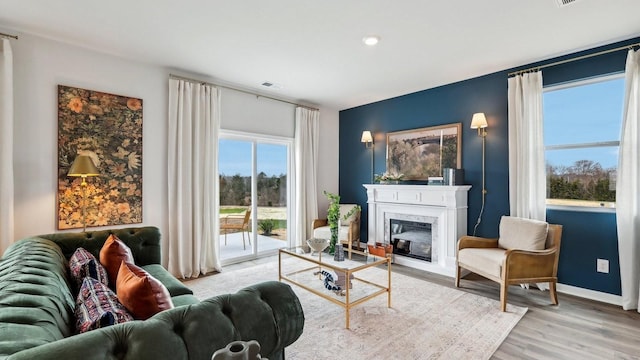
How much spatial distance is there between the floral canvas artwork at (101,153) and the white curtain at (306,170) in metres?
2.42

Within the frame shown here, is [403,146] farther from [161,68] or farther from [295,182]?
[161,68]

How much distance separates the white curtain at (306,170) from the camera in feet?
17.2

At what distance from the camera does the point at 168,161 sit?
3770 mm

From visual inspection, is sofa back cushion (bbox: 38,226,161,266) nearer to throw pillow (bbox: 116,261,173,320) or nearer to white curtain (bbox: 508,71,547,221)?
throw pillow (bbox: 116,261,173,320)

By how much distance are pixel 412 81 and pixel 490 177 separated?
66.7 inches

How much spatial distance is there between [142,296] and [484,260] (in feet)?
10.6

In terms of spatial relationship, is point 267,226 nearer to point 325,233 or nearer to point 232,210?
point 232,210

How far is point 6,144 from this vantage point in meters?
2.68

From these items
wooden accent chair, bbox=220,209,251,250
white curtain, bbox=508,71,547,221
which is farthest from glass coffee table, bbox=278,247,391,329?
white curtain, bbox=508,71,547,221

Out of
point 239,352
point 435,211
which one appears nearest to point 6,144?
point 239,352

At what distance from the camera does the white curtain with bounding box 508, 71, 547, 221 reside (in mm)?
3473

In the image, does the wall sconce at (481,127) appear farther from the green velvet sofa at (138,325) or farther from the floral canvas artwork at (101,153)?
the floral canvas artwork at (101,153)

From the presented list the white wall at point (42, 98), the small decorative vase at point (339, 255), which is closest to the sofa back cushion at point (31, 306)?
the white wall at point (42, 98)

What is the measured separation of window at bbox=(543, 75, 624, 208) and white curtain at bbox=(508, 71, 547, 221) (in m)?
0.19
